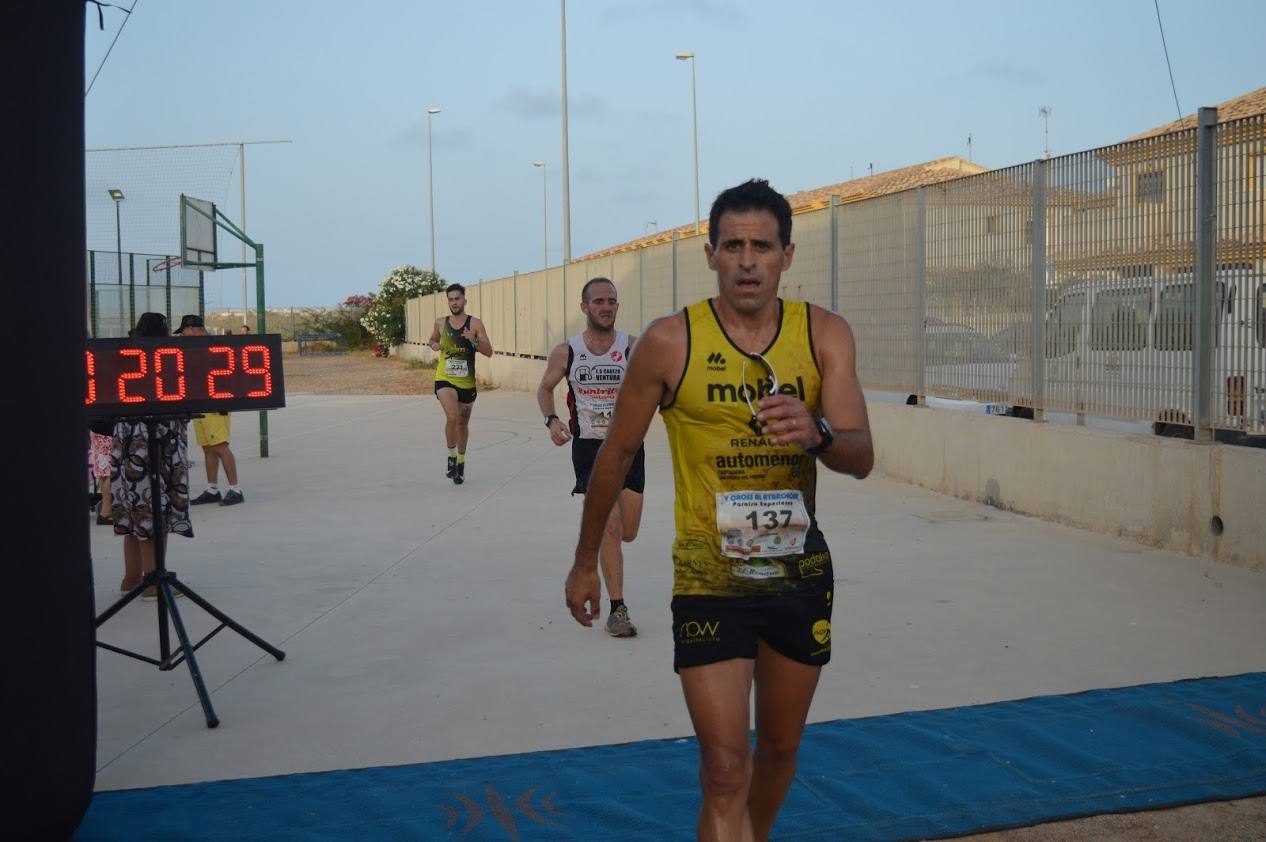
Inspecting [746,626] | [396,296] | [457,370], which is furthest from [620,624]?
[396,296]

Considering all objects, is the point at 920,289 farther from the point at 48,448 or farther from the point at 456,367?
the point at 48,448

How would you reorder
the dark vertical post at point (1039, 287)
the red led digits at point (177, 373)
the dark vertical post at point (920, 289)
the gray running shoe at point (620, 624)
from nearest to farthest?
1. the red led digits at point (177, 373)
2. the gray running shoe at point (620, 624)
3. the dark vertical post at point (1039, 287)
4. the dark vertical post at point (920, 289)

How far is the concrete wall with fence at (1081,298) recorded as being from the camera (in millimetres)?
8625

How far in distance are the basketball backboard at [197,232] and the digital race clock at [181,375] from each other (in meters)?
10.9

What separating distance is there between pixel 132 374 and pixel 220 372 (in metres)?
0.40

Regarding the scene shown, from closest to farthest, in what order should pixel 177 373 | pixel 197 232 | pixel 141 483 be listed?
pixel 177 373, pixel 141 483, pixel 197 232

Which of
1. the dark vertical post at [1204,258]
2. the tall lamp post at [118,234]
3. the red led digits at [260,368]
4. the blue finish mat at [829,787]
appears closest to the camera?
the blue finish mat at [829,787]

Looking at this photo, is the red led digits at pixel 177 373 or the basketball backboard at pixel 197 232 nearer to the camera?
the red led digits at pixel 177 373

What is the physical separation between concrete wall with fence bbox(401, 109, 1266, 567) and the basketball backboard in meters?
7.54

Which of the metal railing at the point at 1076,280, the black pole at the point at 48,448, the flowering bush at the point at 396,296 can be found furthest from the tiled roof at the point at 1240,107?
the flowering bush at the point at 396,296

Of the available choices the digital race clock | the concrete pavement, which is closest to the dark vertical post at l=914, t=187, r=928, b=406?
the concrete pavement

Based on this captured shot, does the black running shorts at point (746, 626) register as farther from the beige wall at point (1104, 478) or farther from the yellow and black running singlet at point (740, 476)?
the beige wall at point (1104, 478)

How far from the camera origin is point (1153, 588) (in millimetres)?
8109

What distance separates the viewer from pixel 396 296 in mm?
62031
